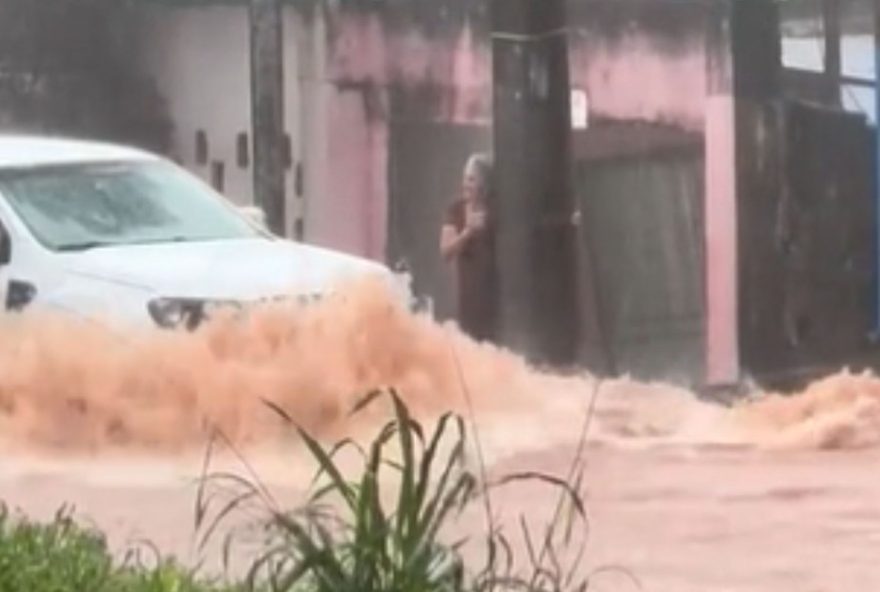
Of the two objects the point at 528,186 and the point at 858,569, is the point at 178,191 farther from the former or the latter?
the point at 858,569

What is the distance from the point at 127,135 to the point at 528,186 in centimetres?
86

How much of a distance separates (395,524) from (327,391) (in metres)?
0.73

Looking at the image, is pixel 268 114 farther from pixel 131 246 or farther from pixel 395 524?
pixel 395 524

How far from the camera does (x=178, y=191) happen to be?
17.2 feet

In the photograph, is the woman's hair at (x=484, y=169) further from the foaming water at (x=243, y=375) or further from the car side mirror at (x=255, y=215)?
the car side mirror at (x=255, y=215)

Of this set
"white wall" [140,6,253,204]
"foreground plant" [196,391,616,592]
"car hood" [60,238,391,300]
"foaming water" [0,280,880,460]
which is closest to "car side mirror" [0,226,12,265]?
"foaming water" [0,280,880,460]

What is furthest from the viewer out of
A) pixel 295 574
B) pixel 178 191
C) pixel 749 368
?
pixel 178 191

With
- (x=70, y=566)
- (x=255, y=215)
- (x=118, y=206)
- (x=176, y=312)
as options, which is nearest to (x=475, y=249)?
(x=255, y=215)

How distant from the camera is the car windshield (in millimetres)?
5223

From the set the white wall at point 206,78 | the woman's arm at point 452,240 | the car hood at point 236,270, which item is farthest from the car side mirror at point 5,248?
the woman's arm at point 452,240

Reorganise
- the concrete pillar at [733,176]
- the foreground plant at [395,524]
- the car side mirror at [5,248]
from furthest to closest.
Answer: the car side mirror at [5,248], the concrete pillar at [733,176], the foreground plant at [395,524]

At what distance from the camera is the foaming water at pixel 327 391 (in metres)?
4.89

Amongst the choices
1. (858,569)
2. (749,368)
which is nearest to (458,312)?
(749,368)

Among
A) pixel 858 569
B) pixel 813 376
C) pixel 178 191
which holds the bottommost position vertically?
pixel 858 569
